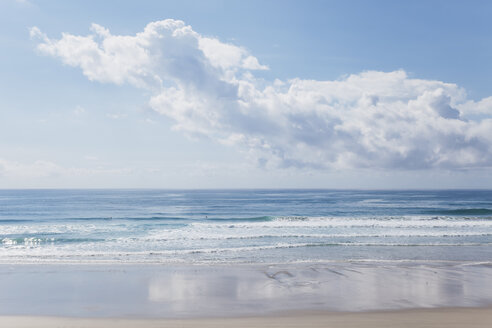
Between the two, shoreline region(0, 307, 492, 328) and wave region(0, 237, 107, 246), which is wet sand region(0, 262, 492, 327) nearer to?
shoreline region(0, 307, 492, 328)

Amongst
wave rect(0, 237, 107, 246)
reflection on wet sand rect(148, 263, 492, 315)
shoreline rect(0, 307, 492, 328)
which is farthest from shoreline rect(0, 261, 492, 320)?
wave rect(0, 237, 107, 246)

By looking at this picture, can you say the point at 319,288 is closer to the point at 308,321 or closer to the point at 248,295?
the point at 248,295

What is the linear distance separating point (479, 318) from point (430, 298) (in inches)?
61.9

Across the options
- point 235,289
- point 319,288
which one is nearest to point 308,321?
point 319,288

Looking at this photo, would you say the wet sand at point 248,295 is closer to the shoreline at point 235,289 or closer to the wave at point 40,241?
the shoreline at point 235,289

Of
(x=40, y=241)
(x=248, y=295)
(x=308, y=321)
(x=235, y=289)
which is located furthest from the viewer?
(x=40, y=241)

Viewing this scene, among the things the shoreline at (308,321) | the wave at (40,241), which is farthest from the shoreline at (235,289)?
the wave at (40,241)

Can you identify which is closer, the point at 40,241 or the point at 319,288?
the point at 319,288

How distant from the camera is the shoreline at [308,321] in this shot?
7.86 meters

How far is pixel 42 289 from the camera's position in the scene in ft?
35.5

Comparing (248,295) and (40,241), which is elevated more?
(248,295)

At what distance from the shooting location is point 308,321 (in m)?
8.07

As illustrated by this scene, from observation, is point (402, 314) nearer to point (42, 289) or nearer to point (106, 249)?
point (42, 289)

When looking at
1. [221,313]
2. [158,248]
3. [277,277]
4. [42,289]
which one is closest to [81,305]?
[42,289]
